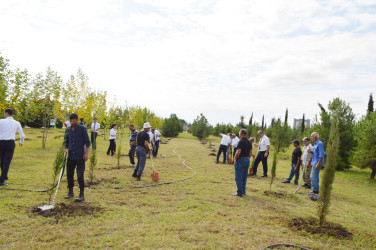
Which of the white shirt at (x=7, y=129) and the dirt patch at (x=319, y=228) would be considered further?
the white shirt at (x=7, y=129)

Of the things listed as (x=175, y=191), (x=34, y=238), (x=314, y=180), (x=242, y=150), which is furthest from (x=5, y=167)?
(x=314, y=180)

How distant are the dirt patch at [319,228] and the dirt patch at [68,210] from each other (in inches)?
171

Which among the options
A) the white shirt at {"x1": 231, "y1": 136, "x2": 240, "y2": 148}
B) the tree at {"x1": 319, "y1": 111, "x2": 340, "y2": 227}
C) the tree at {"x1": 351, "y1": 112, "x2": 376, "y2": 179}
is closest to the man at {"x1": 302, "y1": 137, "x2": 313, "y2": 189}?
the tree at {"x1": 319, "y1": 111, "x2": 340, "y2": 227}

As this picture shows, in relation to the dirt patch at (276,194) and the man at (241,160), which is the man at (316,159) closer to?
the dirt patch at (276,194)

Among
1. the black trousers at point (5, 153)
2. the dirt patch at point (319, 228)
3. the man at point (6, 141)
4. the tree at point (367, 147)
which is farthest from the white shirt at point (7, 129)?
the tree at point (367, 147)

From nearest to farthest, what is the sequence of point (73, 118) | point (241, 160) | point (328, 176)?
1. point (328, 176)
2. point (73, 118)
3. point (241, 160)

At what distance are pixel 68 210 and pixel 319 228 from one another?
212 inches

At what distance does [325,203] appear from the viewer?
5.08 m

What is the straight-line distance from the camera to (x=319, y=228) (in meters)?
5.10

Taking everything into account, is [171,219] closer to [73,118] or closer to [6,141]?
[73,118]

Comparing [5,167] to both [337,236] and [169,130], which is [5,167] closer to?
[337,236]

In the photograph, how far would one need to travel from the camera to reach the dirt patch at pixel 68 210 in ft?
16.7

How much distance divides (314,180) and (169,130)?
137 feet

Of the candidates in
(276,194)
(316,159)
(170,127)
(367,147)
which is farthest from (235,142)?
(170,127)
